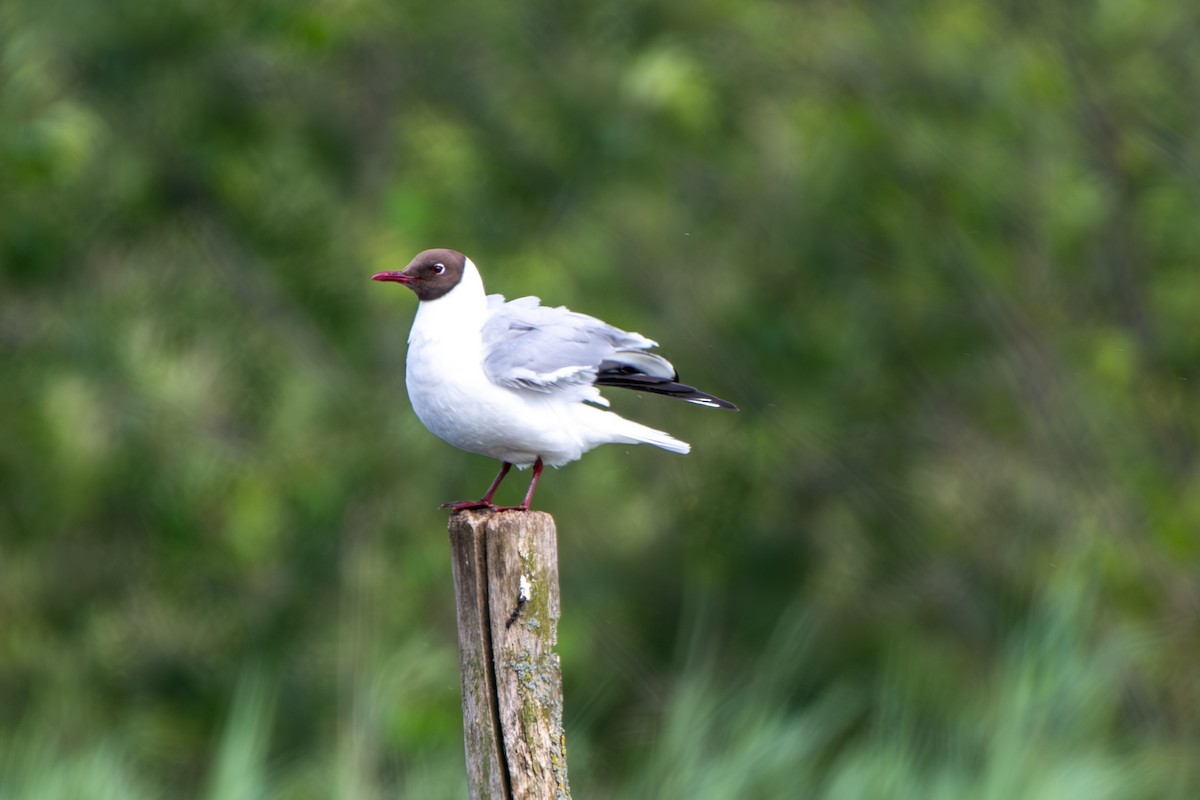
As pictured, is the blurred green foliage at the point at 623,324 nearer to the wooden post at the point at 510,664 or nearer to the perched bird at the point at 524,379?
the perched bird at the point at 524,379

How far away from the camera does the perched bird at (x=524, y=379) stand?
3604mm

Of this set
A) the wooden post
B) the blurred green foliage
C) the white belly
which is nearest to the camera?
the wooden post

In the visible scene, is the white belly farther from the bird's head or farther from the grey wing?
the bird's head

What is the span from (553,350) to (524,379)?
0.09 metres

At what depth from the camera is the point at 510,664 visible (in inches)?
125

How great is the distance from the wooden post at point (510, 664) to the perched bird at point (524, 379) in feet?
0.83

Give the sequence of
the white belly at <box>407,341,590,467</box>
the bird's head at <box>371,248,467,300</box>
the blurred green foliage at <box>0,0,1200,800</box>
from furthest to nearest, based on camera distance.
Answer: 1. the blurred green foliage at <box>0,0,1200,800</box>
2. the bird's head at <box>371,248,467,300</box>
3. the white belly at <box>407,341,590,467</box>

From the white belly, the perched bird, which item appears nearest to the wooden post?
the perched bird

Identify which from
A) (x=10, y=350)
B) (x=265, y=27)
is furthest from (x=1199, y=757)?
(x=10, y=350)

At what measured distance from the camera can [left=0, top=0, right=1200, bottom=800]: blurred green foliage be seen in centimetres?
829

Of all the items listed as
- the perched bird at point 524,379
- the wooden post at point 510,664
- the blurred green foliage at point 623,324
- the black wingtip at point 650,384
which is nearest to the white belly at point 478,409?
the perched bird at point 524,379

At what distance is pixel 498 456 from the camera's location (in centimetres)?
380

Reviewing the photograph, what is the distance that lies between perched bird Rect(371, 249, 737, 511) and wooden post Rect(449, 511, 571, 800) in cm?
25

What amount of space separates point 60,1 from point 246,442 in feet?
8.05
